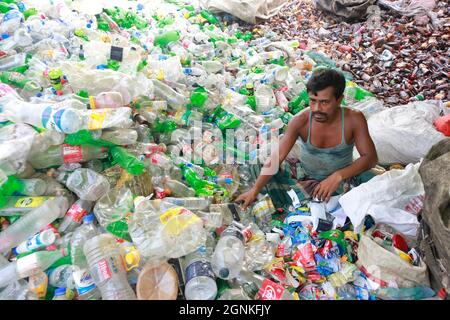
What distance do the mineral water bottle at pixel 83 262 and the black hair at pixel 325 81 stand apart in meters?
1.58

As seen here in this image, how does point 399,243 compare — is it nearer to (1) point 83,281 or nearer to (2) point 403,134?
(2) point 403,134

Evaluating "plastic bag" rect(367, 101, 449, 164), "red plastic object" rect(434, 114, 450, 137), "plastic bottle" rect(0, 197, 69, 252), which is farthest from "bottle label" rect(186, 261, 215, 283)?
"red plastic object" rect(434, 114, 450, 137)

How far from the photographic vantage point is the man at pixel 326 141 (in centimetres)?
242

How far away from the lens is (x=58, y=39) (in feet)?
10.9

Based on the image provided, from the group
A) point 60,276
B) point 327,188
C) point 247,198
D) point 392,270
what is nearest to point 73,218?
point 60,276

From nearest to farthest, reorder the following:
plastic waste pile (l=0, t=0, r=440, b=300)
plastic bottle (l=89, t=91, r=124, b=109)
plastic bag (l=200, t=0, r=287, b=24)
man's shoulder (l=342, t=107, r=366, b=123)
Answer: plastic waste pile (l=0, t=0, r=440, b=300)
plastic bottle (l=89, t=91, r=124, b=109)
man's shoulder (l=342, t=107, r=366, b=123)
plastic bag (l=200, t=0, r=287, b=24)

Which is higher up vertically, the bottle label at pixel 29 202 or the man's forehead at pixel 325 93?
the man's forehead at pixel 325 93

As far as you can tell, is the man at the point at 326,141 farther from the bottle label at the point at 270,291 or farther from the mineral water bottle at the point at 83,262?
the mineral water bottle at the point at 83,262

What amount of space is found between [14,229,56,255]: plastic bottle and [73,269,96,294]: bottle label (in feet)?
0.77

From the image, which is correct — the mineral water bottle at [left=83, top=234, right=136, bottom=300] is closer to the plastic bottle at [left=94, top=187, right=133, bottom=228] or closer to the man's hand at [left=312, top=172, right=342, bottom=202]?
the plastic bottle at [left=94, top=187, right=133, bottom=228]

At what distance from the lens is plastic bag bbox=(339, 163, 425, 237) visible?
2076 millimetres

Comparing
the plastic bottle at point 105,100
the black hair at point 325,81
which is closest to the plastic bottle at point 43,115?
the plastic bottle at point 105,100
